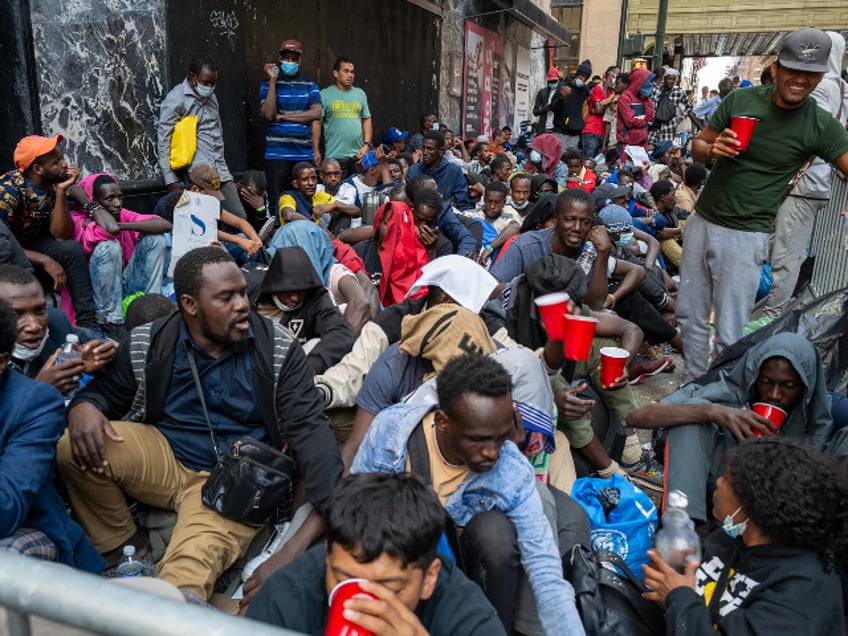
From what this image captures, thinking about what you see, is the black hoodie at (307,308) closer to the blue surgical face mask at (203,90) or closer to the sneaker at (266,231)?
the sneaker at (266,231)

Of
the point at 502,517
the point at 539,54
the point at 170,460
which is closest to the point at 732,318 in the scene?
the point at 502,517

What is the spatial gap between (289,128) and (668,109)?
9320 mm

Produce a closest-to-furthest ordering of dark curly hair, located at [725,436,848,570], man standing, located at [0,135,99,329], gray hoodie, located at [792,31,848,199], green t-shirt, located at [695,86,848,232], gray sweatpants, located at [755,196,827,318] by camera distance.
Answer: dark curly hair, located at [725,436,848,570], green t-shirt, located at [695,86,848,232], man standing, located at [0,135,99,329], gray hoodie, located at [792,31,848,199], gray sweatpants, located at [755,196,827,318]

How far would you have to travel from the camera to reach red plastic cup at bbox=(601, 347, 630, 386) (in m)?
3.32

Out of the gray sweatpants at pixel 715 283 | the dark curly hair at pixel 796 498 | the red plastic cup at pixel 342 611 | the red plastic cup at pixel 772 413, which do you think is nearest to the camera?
the red plastic cup at pixel 342 611

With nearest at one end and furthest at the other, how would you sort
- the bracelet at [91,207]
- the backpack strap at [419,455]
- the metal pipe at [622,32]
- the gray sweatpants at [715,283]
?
the backpack strap at [419,455] → the gray sweatpants at [715,283] → the bracelet at [91,207] → the metal pipe at [622,32]

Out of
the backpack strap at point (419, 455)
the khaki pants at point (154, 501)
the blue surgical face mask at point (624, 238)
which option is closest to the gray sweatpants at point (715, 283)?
the blue surgical face mask at point (624, 238)

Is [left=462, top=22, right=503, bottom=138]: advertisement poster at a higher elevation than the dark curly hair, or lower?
higher

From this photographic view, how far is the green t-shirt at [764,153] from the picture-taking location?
4.00 meters

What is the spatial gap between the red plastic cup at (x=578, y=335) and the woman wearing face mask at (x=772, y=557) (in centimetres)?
79

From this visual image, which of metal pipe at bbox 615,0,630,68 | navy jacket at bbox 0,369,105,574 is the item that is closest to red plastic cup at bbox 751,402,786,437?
navy jacket at bbox 0,369,105,574

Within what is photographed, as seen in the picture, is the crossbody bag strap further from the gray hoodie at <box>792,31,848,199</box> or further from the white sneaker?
the gray hoodie at <box>792,31,848,199</box>

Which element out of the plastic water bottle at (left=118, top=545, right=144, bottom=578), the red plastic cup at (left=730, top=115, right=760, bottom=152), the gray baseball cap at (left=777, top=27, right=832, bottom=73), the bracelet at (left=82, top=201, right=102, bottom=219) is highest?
the gray baseball cap at (left=777, top=27, right=832, bottom=73)

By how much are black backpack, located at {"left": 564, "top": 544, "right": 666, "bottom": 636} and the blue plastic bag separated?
1.10ft
